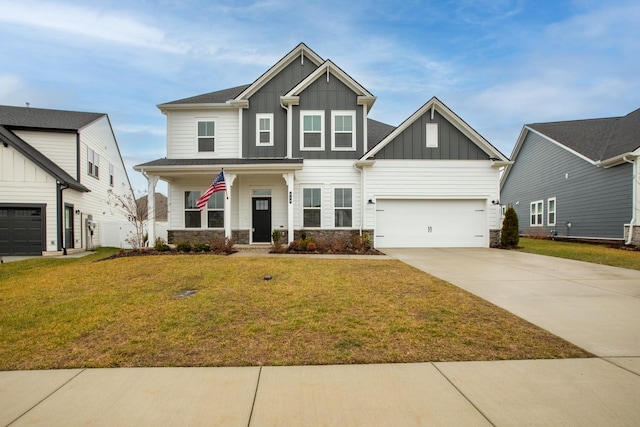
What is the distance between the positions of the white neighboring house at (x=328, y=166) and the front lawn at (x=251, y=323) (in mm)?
7806

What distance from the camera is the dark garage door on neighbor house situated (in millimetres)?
14664

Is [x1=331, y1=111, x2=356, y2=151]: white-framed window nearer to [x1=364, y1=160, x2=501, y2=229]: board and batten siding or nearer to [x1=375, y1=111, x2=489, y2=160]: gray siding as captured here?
[x1=375, y1=111, x2=489, y2=160]: gray siding

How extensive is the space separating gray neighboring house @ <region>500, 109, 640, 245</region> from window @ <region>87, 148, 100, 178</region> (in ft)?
88.2

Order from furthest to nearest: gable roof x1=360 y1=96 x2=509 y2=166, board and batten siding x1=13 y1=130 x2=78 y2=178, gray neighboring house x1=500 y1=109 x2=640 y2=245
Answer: gray neighboring house x1=500 y1=109 x2=640 y2=245 → board and batten siding x1=13 y1=130 x2=78 y2=178 → gable roof x1=360 y1=96 x2=509 y2=166

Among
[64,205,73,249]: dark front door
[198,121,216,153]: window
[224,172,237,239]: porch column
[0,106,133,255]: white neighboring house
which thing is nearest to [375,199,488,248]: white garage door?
[224,172,237,239]: porch column

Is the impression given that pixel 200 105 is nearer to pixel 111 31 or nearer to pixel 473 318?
pixel 111 31

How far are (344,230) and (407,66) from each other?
436 inches

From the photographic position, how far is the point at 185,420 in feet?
8.40

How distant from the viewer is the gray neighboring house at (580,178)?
16625mm

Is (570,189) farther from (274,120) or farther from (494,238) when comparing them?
(274,120)

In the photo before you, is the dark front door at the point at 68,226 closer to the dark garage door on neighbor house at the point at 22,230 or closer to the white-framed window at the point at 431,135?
the dark garage door on neighbor house at the point at 22,230

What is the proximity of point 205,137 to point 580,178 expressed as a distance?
2084 centimetres

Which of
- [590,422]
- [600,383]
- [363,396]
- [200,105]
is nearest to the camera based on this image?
[590,422]

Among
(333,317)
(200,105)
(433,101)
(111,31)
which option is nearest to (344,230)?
(433,101)
